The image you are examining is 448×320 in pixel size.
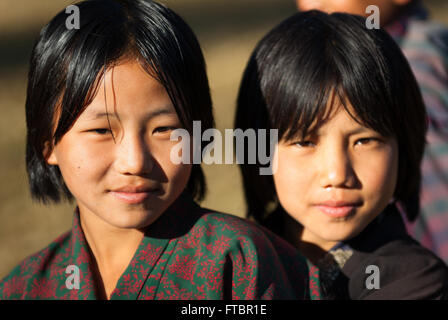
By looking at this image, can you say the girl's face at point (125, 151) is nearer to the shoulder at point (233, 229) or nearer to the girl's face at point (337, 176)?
the shoulder at point (233, 229)

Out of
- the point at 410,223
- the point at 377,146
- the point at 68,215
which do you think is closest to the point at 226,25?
the point at 68,215

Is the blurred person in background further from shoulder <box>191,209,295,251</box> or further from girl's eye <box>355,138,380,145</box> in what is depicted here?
shoulder <box>191,209,295,251</box>

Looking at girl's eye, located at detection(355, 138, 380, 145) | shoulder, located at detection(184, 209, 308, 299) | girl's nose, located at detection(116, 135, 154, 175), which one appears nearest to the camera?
girl's nose, located at detection(116, 135, 154, 175)

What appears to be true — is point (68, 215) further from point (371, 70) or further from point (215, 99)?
point (371, 70)

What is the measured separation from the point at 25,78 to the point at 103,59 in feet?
13.6

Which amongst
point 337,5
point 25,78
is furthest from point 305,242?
point 25,78

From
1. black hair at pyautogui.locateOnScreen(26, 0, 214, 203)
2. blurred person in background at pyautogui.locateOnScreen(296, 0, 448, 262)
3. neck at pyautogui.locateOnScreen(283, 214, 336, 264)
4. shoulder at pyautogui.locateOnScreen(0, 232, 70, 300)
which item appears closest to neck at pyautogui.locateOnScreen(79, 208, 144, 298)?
shoulder at pyautogui.locateOnScreen(0, 232, 70, 300)

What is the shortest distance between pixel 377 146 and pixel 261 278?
49 centimetres

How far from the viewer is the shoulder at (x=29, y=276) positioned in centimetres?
180

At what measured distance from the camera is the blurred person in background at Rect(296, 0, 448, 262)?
238 centimetres

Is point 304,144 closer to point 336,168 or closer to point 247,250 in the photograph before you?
point 336,168

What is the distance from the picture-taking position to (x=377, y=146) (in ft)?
5.89

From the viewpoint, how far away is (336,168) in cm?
170
